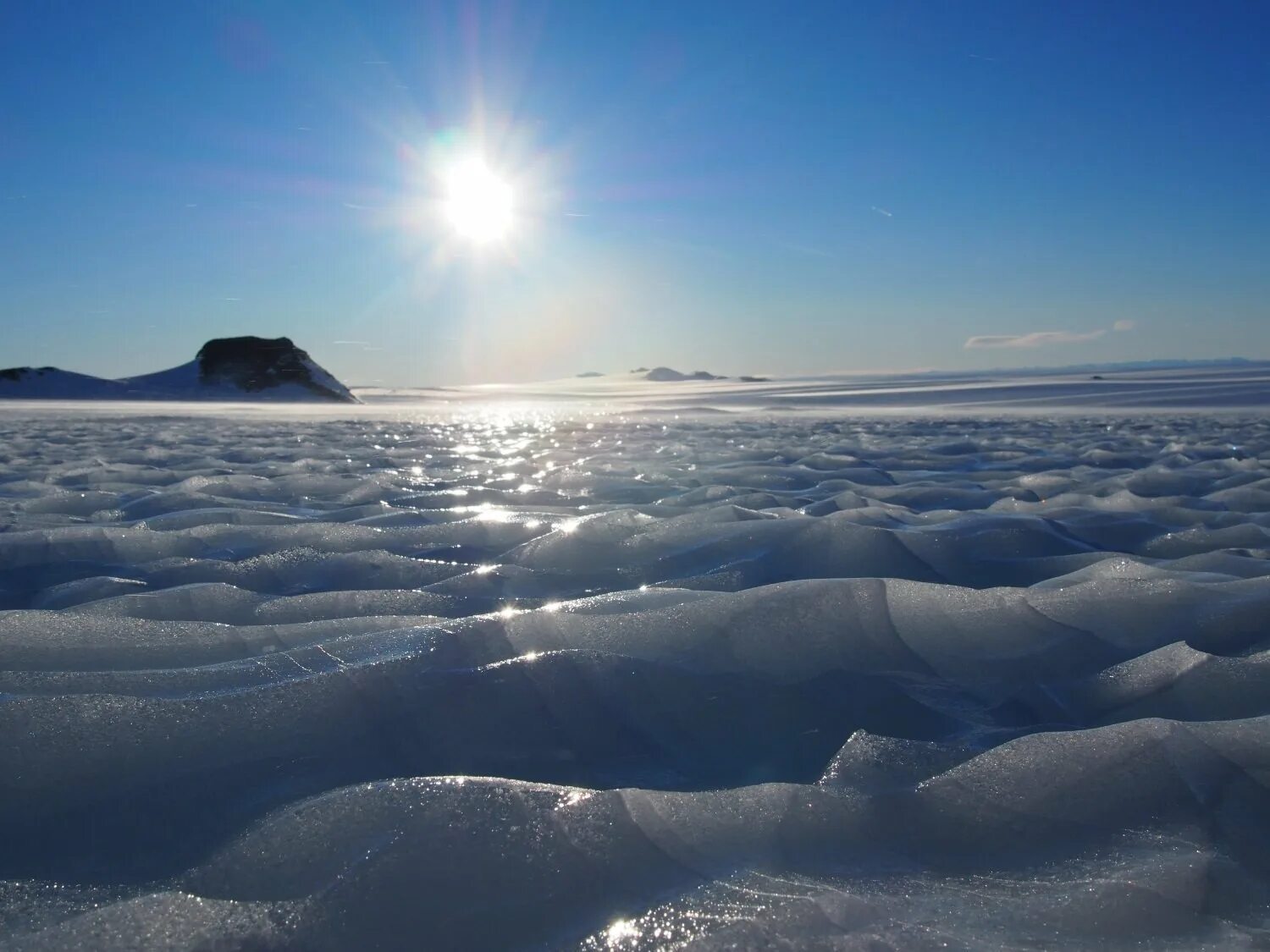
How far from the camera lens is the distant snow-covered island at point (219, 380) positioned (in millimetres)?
24453

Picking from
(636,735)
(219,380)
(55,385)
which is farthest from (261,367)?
(636,735)

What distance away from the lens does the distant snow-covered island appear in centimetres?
2445

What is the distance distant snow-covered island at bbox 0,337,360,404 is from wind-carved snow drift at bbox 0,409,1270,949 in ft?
78.6

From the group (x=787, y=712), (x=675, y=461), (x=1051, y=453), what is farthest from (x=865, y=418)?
(x=787, y=712)

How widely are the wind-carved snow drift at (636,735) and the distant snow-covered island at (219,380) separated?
23.9 metres

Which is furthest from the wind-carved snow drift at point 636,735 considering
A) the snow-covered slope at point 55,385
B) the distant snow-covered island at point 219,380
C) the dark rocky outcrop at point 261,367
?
the dark rocky outcrop at point 261,367

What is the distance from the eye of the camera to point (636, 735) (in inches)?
57.3

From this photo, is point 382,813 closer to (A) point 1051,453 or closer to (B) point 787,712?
(B) point 787,712

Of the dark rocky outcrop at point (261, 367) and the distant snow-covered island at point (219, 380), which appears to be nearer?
the distant snow-covered island at point (219, 380)

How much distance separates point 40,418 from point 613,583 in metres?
12.5

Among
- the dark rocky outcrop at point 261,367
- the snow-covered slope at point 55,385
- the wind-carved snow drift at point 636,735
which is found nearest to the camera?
the wind-carved snow drift at point 636,735

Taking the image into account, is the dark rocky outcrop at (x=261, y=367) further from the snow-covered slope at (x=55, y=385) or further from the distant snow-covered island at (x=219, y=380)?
the snow-covered slope at (x=55, y=385)

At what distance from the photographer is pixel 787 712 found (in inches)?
60.7

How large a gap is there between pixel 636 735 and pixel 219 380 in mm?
29190
